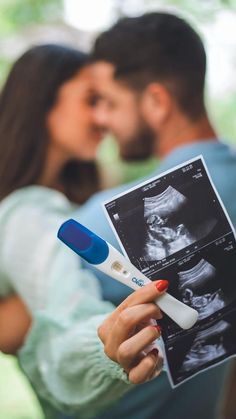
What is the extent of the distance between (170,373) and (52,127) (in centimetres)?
76

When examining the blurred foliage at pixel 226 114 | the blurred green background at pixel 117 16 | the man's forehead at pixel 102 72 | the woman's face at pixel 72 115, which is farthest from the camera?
the blurred foliage at pixel 226 114

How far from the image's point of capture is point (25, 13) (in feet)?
7.44

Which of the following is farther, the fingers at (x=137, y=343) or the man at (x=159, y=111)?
the man at (x=159, y=111)

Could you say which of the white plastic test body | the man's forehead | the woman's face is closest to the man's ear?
the man's forehead

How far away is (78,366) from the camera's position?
Result: 2.79 ft

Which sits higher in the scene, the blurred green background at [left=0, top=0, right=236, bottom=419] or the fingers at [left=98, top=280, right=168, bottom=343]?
the blurred green background at [left=0, top=0, right=236, bottom=419]

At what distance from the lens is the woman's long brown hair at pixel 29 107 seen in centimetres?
131

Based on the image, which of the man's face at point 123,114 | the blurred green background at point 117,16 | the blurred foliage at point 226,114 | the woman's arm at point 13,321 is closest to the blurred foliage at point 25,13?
the blurred green background at point 117,16

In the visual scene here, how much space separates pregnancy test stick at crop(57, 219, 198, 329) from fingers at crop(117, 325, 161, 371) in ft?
0.07

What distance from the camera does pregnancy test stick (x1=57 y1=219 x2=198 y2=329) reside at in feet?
1.91

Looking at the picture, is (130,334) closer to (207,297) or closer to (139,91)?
(207,297)

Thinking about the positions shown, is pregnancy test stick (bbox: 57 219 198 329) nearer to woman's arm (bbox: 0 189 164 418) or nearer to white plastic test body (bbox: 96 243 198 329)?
white plastic test body (bbox: 96 243 198 329)

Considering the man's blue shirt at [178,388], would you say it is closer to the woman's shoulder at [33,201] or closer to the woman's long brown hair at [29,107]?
the woman's shoulder at [33,201]

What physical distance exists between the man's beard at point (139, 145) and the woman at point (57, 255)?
131 mm
